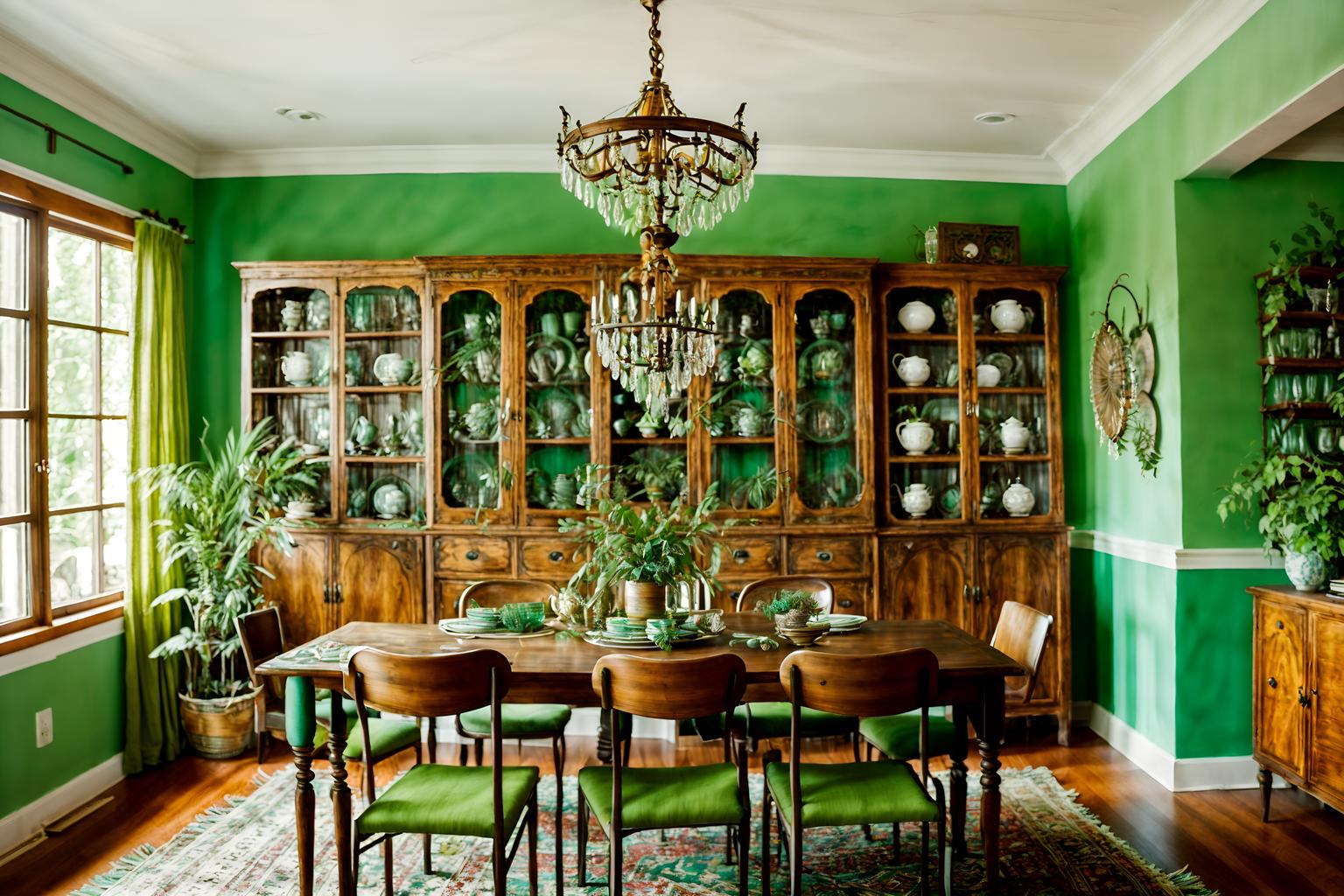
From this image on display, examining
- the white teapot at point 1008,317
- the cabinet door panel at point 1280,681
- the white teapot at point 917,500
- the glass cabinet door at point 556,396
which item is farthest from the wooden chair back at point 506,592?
the cabinet door panel at point 1280,681

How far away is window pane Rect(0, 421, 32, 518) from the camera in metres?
3.58

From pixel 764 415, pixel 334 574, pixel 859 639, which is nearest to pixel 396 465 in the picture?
pixel 334 574

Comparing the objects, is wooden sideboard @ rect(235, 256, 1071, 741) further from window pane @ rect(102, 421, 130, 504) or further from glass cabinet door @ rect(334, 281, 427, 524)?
window pane @ rect(102, 421, 130, 504)

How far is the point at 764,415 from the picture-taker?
4.69 meters

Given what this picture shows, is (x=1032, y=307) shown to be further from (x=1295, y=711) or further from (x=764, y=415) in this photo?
(x=1295, y=711)

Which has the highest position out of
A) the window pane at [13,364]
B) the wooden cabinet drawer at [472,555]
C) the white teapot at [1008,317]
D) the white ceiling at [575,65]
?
the white ceiling at [575,65]

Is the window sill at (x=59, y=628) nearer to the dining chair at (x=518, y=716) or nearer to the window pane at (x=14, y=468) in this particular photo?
the window pane at (x=14, y=468)

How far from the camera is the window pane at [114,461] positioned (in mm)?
4223

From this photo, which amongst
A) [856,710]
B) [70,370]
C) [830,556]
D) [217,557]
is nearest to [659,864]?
[856,710]

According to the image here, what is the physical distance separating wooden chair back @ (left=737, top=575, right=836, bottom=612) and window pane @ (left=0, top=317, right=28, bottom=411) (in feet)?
9.83

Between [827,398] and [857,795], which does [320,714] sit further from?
[827,398]

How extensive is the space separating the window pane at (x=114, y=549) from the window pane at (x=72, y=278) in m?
0.90

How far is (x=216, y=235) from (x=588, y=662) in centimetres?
355

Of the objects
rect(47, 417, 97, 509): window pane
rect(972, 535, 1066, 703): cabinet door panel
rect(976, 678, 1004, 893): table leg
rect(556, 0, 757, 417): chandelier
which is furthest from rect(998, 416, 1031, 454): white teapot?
rect(47, 417, 97, 509): window pane
